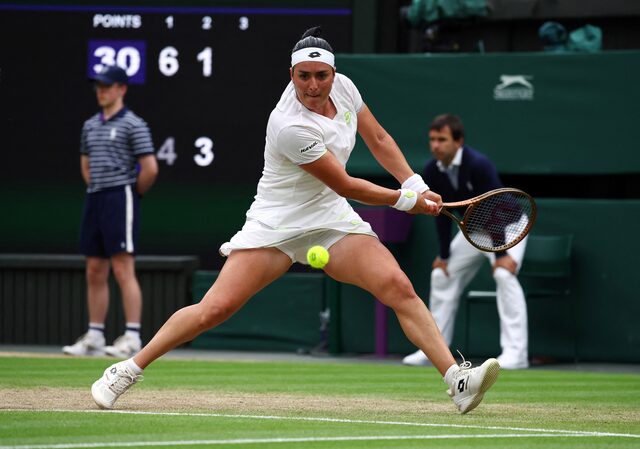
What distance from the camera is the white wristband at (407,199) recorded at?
6.77 metres

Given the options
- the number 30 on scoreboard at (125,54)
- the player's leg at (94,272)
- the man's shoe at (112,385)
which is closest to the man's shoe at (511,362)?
the player's leg at (94,272)

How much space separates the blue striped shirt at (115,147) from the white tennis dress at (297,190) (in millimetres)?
4455

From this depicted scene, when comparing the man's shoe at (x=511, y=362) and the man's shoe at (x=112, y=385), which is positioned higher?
the man's shoe at (x=112, y=385)

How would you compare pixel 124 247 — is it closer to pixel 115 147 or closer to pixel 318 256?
pixel 115 147

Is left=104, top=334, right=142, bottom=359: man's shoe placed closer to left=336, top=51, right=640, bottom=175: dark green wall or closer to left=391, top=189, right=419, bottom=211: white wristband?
left=336, top=51, right=640, bottom=175: dark green wall

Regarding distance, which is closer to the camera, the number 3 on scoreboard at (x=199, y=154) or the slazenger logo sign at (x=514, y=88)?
the slazenger logo sign at (x=514, y=88)

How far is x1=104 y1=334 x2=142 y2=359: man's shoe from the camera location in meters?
11.1

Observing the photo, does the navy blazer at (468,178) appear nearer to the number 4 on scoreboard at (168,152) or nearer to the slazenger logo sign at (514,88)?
the slazenger logo sign at (514,88)

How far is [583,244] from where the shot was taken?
12.2m

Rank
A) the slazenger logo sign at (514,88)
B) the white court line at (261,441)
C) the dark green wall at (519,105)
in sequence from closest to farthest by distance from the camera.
Result: the white court line at (261,441)
the dark green wall at (519,105)
the slazenger logo sign at (514,88)

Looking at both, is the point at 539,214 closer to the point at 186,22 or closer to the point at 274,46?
the point at 274,46

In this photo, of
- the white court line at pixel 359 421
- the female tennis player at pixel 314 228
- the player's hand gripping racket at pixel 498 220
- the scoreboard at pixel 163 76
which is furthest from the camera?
the scoreboard at pixel 163 76

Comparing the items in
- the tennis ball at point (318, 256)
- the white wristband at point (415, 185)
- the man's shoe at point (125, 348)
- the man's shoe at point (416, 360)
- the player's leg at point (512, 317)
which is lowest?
the man's shoe at point (416, 360)

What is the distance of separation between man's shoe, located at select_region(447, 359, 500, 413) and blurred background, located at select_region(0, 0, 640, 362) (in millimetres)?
5453
